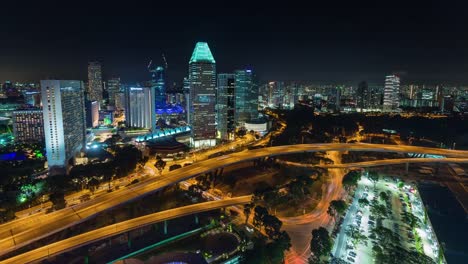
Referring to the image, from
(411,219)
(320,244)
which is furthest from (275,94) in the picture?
(320,244)

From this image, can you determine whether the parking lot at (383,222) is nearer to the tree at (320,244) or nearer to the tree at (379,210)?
the tree at (379,210)

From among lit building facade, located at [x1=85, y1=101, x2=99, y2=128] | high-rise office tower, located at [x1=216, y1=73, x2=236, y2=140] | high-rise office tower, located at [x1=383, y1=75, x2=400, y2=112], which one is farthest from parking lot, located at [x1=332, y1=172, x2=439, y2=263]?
high-rise office tower, located at [x1=383, y1=75, x2=400, y2=112]

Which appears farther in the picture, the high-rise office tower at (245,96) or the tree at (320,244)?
the high-rise office tower at (245,96)

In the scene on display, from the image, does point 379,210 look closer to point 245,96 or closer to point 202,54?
point 202,54

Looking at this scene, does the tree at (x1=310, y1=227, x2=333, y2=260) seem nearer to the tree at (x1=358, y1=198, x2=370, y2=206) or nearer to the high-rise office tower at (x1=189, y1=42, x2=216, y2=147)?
the tree at (x1=358, y1=198, x2=370, y2=206)

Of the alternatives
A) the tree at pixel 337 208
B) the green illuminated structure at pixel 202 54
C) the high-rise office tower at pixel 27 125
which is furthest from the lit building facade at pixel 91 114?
the tree at pixel 337 208

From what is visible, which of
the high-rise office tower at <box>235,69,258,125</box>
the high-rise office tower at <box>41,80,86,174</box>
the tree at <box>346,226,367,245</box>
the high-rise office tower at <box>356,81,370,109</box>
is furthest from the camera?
the high-rise office tower at <box>356,81,370,109</box>
